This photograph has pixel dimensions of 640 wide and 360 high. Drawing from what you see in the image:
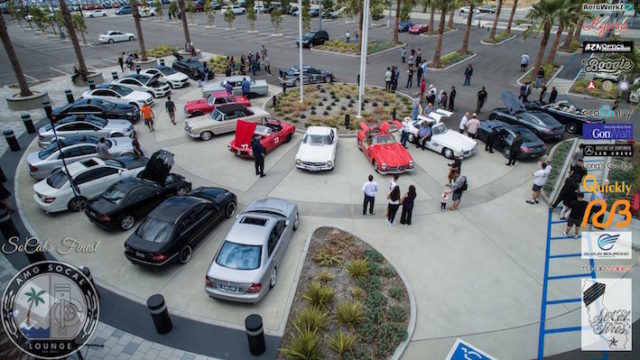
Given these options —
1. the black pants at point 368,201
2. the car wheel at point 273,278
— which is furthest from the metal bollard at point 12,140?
the black pants at point 368,201

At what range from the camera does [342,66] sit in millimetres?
33219

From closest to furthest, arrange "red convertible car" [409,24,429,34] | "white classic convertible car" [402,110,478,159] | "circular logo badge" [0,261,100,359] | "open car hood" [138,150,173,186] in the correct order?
"circular logo badge" [0,261,100,359] → "open car hood" [138,150,173,186] → "white classic convertible car" [402,110,478,159] → "red convertible car" [409,24,429,34]

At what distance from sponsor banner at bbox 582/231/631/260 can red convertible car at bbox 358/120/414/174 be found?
669 cm

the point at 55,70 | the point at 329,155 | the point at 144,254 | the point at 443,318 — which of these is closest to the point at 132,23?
the point at 55,70

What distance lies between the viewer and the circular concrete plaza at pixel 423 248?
8.92 m

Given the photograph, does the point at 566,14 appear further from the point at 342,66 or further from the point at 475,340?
the point at 475,340

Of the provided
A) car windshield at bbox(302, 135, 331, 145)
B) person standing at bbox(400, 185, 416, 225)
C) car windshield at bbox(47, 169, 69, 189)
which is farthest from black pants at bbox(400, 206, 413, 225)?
car windshield at bbox(47, 169, 69, 189)

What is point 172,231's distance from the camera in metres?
10.1

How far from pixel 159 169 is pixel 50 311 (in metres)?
6.06

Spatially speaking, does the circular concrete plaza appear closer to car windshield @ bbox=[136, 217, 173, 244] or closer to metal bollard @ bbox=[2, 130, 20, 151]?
metal bollard @ bbox=[2, 130, 20, 151]

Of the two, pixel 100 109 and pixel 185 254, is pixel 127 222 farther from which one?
pixel 100 109

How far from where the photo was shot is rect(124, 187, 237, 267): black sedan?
9.77 meters

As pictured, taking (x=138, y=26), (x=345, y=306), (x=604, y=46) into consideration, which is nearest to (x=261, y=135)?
(x=345, y=306)

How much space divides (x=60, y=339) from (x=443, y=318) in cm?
865
